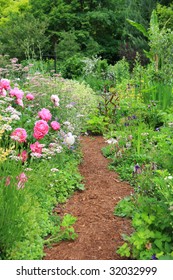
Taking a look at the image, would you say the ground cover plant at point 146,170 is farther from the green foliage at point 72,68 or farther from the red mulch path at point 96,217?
the green foliage at point 72,68

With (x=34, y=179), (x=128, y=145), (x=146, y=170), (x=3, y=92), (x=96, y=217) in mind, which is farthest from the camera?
(x=128, y=145)

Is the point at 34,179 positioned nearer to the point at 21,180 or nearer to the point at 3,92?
the point at 21,180

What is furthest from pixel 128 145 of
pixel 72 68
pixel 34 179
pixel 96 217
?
pixel 72 68

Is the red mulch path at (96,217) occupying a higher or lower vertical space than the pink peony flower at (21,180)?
lower

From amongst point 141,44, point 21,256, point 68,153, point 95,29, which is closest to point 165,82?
point 68,153

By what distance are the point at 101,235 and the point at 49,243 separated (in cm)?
51

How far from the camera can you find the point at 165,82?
27.2 ft

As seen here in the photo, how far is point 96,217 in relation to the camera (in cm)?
427

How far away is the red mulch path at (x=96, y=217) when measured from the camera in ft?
11.8

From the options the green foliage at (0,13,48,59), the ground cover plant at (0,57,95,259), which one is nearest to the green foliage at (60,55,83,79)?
the green foliage at (0,13,48,59)

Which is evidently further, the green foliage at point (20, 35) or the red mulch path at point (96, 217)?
the green foliage at point (20, 35)

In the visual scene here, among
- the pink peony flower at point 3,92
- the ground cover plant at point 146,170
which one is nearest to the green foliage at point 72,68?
the ground cover plant at point 146,170

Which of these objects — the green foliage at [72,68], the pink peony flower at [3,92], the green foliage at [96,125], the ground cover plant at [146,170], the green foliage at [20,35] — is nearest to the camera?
the ground cover plant at [146,170]

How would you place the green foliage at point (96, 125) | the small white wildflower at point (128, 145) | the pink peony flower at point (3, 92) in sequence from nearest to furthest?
Answer: the pink peony flower at point (3, 92), the small white wildflower at point (128, 145), the green foliage at point (96, 125)
